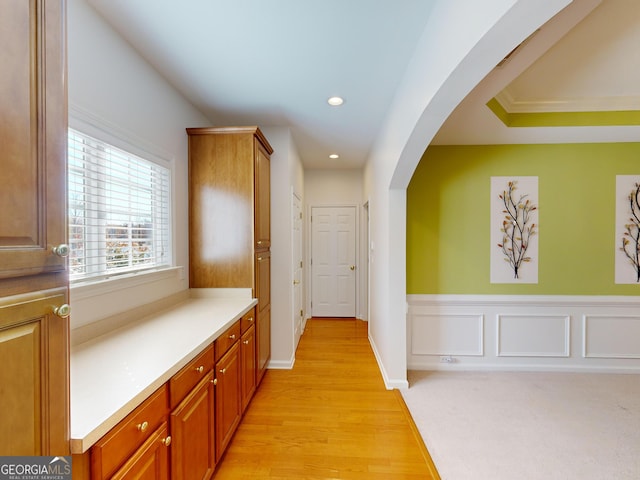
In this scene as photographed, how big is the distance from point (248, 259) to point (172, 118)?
131 cm

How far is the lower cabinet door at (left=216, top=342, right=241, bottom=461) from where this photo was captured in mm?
1664

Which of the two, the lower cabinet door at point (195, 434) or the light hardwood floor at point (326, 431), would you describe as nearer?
the lower cabinet door at point (195, 434)

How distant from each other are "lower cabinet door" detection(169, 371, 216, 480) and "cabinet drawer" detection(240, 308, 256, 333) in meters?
0.57

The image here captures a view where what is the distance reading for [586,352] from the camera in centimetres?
292

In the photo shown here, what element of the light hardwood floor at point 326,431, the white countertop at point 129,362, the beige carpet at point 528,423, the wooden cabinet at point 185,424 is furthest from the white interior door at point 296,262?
the beige carpet at point 528,423

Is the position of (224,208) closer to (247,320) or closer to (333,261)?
(247,320)

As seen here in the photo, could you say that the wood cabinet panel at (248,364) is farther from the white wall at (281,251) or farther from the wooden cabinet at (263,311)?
the white wall at (281,251)

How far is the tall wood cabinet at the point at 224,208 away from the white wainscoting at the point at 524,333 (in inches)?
72.0

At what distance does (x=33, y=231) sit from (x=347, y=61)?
77.6 inches

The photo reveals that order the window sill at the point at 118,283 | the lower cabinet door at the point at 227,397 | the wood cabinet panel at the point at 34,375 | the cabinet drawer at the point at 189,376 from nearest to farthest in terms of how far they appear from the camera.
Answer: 1. the wood cabinet panel at the point at 34,375
2. the cabinet drawer at the point at 189,376
3. the window sill at the point at 118,283
4. the lower cabinet door at the point at 227,397

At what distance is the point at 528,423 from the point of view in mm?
2135

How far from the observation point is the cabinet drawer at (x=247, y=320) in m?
2.14

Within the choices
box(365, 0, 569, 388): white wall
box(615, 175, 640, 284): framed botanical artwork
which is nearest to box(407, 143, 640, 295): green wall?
box(615, 175, 640, 284): framed botanical artwork

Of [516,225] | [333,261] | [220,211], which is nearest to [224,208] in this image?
[220,211]
